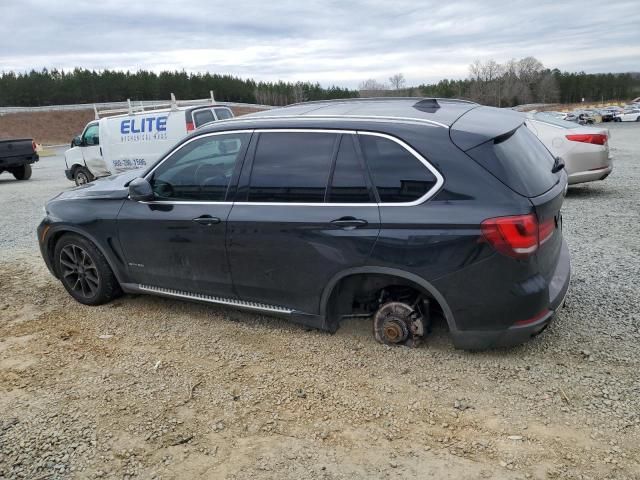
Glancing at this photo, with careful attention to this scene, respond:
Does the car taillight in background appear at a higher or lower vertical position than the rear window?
lower

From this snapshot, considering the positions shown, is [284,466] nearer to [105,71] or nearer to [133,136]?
[133,136]

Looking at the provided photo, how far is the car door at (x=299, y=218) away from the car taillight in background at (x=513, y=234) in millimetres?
716

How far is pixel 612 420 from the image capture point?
2.83 metres

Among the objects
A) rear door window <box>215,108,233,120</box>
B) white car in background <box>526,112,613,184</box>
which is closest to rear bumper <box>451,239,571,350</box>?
white car in background <box>526,112,613,184</box>

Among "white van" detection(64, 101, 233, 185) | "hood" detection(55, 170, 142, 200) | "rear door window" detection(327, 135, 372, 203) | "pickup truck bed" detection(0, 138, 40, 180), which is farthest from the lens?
"pickup truck bed" detection(0, 138, 40, 180)

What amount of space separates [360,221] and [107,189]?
2.60 meters

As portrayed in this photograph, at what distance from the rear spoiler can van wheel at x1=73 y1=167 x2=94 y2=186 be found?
12647 millimetres

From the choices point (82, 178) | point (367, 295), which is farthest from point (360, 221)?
point (82, 178)

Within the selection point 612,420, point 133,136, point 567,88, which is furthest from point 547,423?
point 567,88

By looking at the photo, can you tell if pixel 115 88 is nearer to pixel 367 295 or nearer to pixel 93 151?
pixel 93 151

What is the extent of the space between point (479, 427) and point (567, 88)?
394 feet

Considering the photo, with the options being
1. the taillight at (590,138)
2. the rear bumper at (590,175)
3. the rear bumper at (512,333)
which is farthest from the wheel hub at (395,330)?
the taillight at (590,138)

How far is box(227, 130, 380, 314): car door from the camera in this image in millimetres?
3459

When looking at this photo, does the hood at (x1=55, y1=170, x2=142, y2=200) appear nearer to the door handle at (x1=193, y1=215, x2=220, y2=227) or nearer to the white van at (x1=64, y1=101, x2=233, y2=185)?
the door handle at (x1=193, y1=215, x2=220, y2=227)
